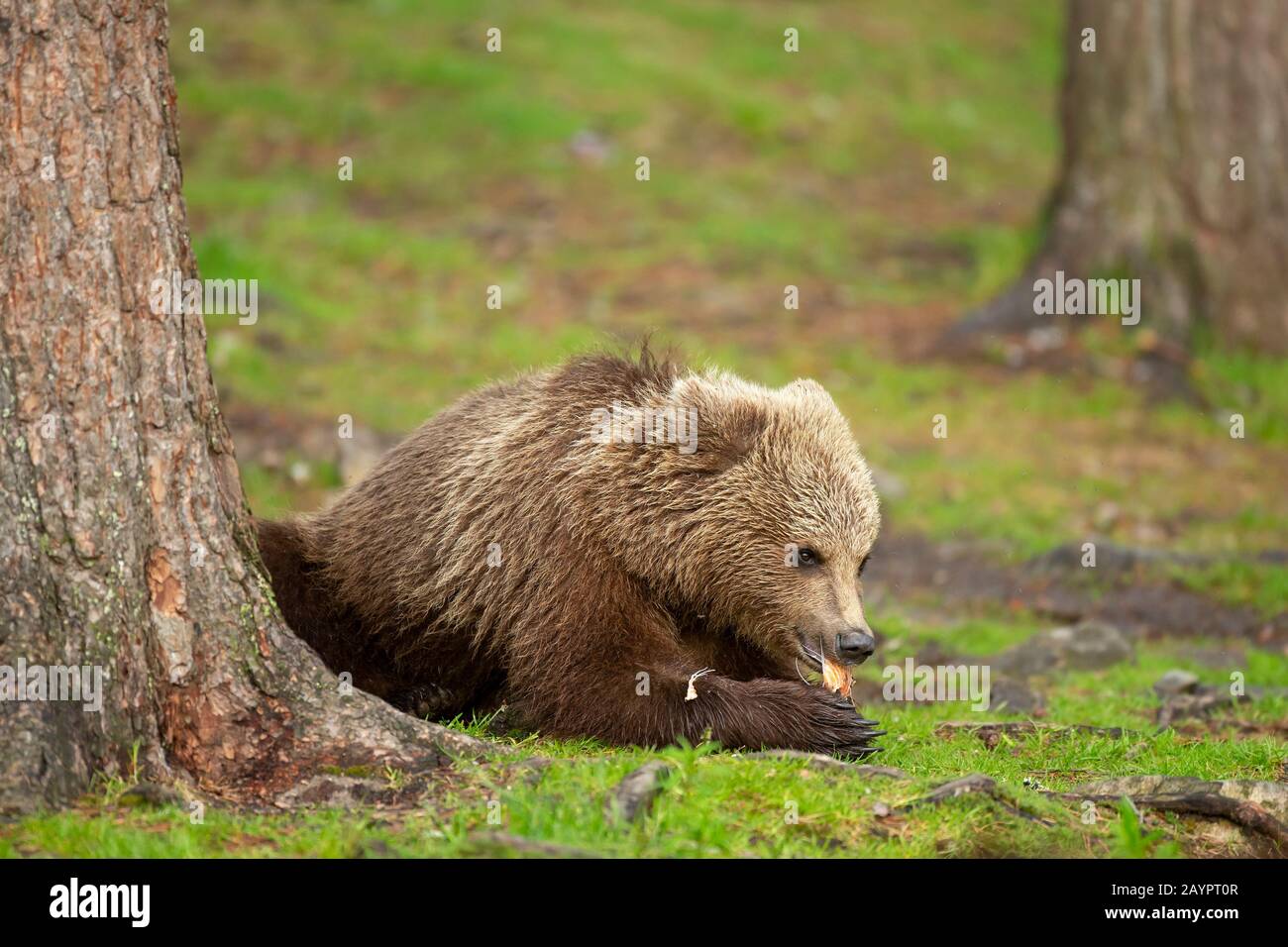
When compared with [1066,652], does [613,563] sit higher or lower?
higher

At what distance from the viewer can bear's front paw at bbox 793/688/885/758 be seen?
6.04m

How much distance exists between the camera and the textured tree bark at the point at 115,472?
5.07 m

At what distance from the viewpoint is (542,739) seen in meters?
6.15

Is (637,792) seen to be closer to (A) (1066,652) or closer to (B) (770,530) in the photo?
(B) (770,530)

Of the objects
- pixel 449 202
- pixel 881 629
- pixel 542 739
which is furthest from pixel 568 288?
pixel 542 739

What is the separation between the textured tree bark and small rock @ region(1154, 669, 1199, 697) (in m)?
4.58

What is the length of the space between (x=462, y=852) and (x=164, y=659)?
4.54 feet

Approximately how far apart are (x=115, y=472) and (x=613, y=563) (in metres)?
2.09

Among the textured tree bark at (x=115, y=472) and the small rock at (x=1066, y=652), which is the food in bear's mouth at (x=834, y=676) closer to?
the textured tree bark at (x=115, y=472)

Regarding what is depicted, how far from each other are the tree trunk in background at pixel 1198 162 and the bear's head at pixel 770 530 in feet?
26.6

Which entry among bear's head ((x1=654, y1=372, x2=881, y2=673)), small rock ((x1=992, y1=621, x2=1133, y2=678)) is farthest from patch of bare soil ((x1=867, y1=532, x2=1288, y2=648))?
bear's head ((x1=654, y1=372, x2=881, y2=673))

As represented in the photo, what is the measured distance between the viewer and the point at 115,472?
521 cm

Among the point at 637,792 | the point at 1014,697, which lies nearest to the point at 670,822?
the point at 637,792
